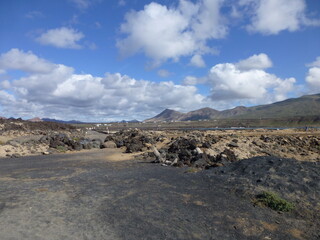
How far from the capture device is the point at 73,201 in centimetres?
1016

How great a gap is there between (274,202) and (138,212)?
4.81 m

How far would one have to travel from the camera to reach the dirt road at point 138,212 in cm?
726

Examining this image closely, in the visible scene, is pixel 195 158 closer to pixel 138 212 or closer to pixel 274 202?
pixel 274 202

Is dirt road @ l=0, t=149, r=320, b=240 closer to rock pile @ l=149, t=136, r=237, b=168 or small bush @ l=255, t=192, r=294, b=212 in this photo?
small bush @ l=255, t=192, r=294, b=212

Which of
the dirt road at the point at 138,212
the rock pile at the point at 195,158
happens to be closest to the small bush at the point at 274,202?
the dirt road at the point at 138,212

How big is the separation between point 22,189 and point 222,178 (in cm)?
943

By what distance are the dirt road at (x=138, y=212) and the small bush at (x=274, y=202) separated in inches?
11.2

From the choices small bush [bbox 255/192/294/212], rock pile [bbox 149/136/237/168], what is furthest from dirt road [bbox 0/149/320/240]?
rock pile [bbox 149/136/237/168]

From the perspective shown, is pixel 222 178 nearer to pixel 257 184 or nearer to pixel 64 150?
pixel 257 184

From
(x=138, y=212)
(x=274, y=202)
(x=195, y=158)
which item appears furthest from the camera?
(x=195, y=158)

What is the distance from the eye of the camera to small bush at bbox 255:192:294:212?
8.98 metres

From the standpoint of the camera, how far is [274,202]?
9281mm

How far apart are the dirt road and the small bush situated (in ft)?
0.93

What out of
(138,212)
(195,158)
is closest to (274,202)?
(138,212)
